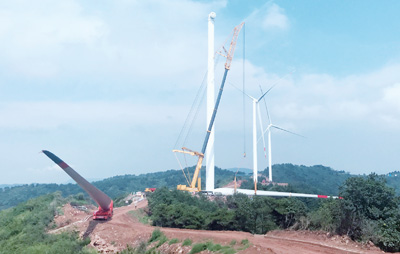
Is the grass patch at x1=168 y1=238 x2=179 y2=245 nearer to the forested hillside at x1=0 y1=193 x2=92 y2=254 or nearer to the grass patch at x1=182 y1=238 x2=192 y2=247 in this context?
the grass patch at x1=182 y1=238 x2=192 y2=247

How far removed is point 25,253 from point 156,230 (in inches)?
377

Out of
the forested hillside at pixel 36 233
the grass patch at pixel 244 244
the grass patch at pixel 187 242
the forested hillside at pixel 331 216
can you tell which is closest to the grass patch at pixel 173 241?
the grass patch at pixel 187 242

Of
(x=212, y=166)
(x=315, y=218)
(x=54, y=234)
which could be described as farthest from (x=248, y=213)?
(x=212, y=166)

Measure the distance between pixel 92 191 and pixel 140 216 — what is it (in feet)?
30.6

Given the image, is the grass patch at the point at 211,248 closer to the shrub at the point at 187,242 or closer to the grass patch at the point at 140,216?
the shrub at the point at 187,242

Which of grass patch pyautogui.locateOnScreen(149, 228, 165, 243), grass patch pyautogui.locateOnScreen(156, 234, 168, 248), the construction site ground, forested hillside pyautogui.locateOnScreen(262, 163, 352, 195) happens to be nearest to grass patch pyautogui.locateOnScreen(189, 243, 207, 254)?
the construction site ground

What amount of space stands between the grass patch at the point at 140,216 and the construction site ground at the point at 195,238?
1.76 feet

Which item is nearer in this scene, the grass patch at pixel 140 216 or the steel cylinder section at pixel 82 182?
the steel cylinder section at pixel 82 182

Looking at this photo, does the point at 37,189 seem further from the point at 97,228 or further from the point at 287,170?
the point at 97,228

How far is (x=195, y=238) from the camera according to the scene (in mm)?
27297

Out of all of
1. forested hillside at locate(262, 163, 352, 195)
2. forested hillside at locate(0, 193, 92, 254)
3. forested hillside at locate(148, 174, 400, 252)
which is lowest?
forested hillside at locate(0, 193, 92, 254)

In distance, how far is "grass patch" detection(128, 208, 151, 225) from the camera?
134ft

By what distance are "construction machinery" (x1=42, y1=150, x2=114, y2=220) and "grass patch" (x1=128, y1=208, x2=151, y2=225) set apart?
390cm

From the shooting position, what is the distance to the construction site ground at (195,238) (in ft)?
81.7
